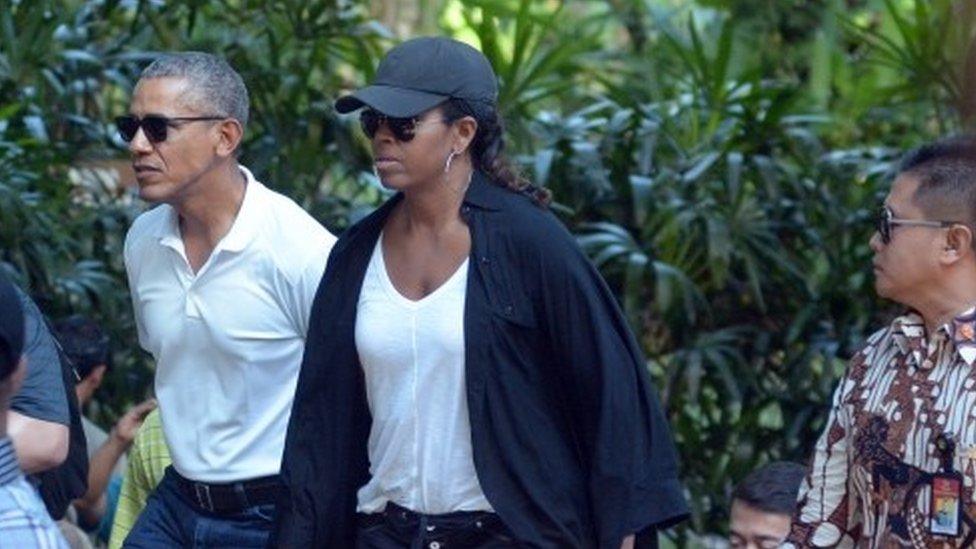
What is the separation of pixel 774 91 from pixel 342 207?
1.65 meters

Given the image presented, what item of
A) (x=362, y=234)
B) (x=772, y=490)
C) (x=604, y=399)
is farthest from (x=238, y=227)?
(x=772, y=490)

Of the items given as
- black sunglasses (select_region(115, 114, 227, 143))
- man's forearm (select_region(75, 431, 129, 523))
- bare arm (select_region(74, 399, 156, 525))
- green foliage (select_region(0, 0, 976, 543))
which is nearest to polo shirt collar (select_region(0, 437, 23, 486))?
black sunglasses (select_region(115, 114, 227, 143))

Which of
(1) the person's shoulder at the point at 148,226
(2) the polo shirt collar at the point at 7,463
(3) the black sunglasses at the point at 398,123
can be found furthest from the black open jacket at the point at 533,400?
(2) the polo shirt collar at the point at 7,463

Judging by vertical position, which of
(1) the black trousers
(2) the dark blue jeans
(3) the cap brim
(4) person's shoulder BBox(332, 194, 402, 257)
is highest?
(3) the cap brim

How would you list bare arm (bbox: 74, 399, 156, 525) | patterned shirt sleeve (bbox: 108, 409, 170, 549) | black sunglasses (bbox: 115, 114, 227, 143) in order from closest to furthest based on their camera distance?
black sunglasses (bbox: 115, 114, 227, 143), patterned shirt sleeve (bbox: 108, 409, 170, 549), bare arm (bbox: 74, 399, 156, 525)

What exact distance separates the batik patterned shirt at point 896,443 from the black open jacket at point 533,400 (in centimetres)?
34

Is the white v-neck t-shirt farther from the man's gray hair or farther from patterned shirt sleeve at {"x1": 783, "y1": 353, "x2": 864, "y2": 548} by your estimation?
the man's gray hair

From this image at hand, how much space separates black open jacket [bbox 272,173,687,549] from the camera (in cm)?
457

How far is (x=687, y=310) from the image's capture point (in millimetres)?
7793

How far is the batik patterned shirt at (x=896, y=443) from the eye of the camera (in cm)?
415

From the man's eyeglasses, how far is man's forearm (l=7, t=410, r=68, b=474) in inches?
71.5

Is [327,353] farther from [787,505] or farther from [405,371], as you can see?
[787,505]

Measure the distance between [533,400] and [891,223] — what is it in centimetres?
84

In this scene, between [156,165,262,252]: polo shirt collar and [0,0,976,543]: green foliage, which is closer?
[156,165,262,252]: polo shirt collar
